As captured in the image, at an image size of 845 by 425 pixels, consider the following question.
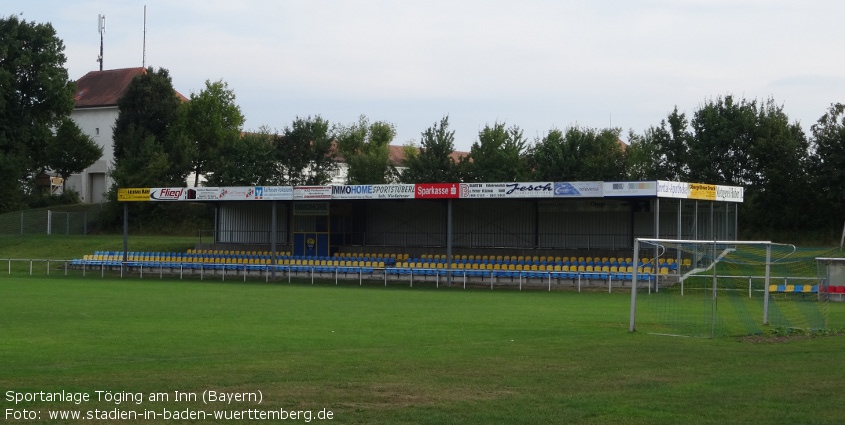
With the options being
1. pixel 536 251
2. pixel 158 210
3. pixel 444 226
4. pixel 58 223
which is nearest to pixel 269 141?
pixel 158 210

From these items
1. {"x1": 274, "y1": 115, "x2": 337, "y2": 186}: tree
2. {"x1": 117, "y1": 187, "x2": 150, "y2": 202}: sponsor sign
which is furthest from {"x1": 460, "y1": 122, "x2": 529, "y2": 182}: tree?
{"x1": 117, "y1": 187, "x2": 150, "y2": 202}: sponsor sign

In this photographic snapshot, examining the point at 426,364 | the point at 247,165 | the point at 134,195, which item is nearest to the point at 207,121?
the point at 247,165

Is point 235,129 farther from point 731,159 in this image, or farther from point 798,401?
point 798,401

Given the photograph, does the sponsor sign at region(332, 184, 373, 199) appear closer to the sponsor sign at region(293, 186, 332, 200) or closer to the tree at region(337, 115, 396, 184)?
the sponsor sign at region(293, 186, 332, 200)

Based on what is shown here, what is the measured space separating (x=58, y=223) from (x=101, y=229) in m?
2.93

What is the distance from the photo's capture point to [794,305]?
22766 millimetres

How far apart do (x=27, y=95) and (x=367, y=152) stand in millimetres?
26791

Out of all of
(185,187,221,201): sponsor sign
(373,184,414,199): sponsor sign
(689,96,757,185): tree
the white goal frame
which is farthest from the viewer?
(689,96,757,185): tree

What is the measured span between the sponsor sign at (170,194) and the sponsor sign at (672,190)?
21936 millimetres

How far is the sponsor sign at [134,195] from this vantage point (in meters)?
46.4

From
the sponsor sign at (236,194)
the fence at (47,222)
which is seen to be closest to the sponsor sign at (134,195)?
the sponsor sign at (236,194)

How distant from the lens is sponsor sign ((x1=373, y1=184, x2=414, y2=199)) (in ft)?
137

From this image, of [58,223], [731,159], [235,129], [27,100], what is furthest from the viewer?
[235,129]

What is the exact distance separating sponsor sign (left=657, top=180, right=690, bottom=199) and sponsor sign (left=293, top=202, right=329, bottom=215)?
715 inches
